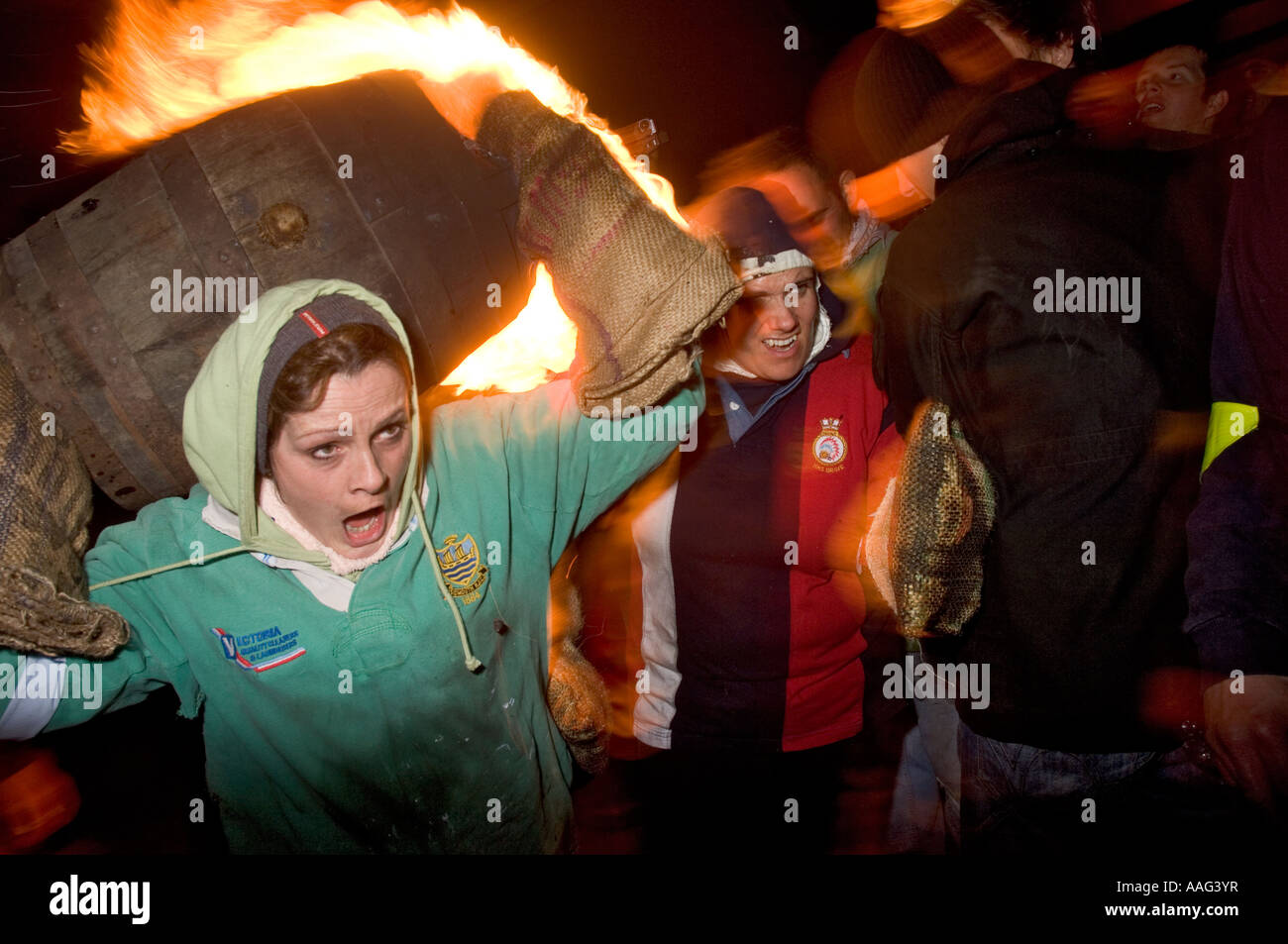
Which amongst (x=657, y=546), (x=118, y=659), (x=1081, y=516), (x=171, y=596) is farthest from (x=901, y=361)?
Answer: (x=118, y=659)

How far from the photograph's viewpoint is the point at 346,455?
76.7 inches

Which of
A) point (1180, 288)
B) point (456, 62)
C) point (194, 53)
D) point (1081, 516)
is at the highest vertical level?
point (194, 53)

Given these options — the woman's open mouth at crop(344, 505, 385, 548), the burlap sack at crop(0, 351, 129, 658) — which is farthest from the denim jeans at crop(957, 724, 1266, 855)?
the burlap sack at crop(0, 351, 129, 658)

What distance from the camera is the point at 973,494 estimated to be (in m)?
2.07

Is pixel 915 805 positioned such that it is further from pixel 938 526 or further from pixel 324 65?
pixel 324 65

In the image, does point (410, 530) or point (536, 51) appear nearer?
point (410, 530)

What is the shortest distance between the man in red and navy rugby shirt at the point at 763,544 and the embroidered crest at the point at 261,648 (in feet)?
4.75

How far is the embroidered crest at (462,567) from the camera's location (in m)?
2.17

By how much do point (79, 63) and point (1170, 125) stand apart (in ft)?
18.1

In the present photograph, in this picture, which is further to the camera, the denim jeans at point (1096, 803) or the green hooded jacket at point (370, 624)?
the denim jeans at point (1096, 803)

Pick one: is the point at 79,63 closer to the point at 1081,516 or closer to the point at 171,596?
the point at 171,596

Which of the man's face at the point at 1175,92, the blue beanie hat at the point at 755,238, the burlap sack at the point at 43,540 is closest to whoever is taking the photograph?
the burlap sack at the point at 43,540

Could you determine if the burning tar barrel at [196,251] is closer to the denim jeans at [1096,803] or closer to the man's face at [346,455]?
the man's face at [346,455]

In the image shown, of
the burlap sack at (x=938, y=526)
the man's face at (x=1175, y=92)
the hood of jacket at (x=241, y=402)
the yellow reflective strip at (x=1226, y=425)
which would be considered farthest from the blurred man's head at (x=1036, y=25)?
the hood of jacket at (x=241, y=402)
